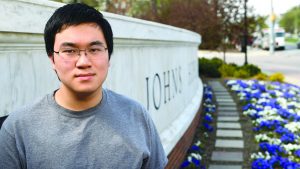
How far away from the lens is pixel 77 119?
156cm

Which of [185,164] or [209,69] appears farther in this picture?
[209,69]

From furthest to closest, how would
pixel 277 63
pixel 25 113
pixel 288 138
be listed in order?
pixel 277 63
pixel 288 138
pixel 25 113

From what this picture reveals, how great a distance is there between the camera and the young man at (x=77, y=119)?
1512 mm

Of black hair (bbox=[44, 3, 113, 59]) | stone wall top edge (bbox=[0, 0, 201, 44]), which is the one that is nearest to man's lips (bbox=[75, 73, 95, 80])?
black hair (bbox=[44, 3, 113, 59])

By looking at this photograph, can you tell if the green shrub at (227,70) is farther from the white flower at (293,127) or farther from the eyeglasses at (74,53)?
the eyeglasses at (74,53)

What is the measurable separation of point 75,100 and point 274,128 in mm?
6884

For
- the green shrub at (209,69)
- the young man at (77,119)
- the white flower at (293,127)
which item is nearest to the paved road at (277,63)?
the green shrub at (209,69)

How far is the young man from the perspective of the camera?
151 centimetres

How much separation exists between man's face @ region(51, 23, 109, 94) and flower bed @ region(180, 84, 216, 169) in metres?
4.02

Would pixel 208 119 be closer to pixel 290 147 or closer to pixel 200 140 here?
pixel 200 140

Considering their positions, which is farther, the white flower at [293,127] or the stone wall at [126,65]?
the white flower at [293,127]

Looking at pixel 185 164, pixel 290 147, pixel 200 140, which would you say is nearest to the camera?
pixel 185 164

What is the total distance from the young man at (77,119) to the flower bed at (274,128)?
13.6 feet

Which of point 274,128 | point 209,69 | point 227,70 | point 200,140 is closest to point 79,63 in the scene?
point 200,140
